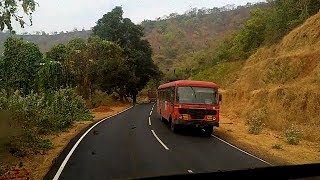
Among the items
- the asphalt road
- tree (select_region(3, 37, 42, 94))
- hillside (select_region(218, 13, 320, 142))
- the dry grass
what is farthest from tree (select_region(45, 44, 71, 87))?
the asphalt road

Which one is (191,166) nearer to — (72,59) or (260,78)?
(260,78)

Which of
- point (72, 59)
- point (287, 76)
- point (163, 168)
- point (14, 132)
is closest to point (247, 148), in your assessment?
point (163, 168)

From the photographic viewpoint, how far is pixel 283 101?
2603 cm

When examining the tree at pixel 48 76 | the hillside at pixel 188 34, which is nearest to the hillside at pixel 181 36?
the hillside at pixel 188 34

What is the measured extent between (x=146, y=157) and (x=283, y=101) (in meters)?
15.2

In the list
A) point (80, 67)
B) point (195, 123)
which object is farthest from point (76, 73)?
point (195, 123)

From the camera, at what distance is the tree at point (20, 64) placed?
2083 inches

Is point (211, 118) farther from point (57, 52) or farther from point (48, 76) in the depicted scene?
point (57, 52)

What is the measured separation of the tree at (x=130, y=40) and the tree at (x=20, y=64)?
12.3 metres

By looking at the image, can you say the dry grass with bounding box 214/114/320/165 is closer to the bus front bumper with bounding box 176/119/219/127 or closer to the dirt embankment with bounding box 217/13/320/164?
the dirt embankment with bounding box 217/13/320/164

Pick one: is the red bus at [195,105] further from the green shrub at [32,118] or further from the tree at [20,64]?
the tree at [20,64]

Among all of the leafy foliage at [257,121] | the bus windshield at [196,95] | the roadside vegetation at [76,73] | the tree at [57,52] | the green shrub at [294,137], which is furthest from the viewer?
the tree at [57,52]

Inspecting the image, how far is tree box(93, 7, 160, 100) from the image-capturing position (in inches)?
2483

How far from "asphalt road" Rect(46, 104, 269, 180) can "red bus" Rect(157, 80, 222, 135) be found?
0.88m
